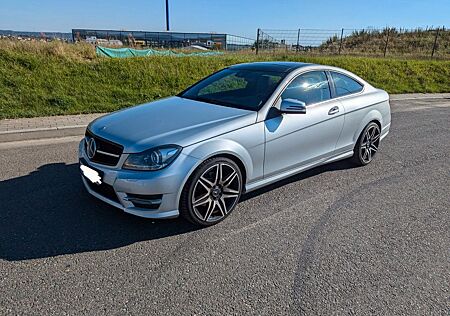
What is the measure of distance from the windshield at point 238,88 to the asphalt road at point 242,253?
1088 mm

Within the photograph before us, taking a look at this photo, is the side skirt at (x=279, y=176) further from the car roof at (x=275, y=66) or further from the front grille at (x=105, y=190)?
the front grille at (x=105, y=190)

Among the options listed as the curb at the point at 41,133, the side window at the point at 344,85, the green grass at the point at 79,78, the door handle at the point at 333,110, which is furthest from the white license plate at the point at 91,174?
the green grass at the point at 79,78

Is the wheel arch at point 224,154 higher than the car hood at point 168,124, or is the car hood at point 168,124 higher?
the car hood at point 168,124

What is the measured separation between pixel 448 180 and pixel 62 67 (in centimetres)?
939

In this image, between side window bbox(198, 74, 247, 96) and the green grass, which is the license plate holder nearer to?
side window bbox(198, 74, 247, 96)

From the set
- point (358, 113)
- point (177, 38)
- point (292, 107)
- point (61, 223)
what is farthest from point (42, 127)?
point (177, 38)

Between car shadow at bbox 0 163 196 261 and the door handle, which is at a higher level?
the door handle

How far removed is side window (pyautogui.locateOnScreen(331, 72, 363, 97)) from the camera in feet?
13.9

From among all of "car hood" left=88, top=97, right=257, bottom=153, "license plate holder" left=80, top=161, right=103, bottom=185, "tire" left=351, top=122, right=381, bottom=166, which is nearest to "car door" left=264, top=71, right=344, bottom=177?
"car hood" left=88, top=97, right=257, bottom=153

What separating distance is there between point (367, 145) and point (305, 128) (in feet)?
5.23

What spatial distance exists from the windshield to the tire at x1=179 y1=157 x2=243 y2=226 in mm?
745

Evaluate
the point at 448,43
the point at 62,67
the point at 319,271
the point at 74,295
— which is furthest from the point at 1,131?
the point at 448,43

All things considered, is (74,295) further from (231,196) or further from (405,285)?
(405,285)

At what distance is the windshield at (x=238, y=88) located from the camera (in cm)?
351
